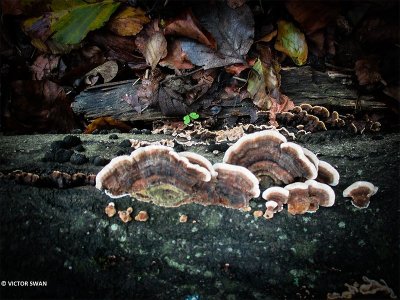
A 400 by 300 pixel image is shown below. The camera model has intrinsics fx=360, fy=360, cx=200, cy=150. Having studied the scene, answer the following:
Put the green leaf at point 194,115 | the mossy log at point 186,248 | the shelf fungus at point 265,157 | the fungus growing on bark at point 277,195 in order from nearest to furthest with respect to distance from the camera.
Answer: the mossy log at point 186,248 → the fungus growing on bark at point 277,195 → the shelf fungus at point 265,157 → the green leaf at point 194,115

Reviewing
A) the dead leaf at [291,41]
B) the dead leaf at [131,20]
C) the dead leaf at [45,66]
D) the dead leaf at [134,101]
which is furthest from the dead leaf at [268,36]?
the dead leaf at [45,66]

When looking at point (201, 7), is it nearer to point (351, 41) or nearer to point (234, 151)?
point (351, 41)

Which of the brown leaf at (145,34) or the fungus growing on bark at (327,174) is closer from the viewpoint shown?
the fungus growing on bark at (327,174)

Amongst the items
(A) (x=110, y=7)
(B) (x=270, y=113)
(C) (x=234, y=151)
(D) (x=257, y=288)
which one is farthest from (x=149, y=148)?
(A) (x=110, y=7)

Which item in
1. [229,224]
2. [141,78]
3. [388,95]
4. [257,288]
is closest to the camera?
[257,288]

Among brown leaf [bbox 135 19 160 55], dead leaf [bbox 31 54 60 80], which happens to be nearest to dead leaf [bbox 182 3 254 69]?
brown leaf [bbox 135 19 160 55]

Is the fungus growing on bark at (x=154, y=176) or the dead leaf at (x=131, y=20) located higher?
the dead leaf at (x=131, y=20)

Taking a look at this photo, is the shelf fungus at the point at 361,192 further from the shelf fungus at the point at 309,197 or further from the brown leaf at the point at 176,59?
the brown leaf at the point at 176,59

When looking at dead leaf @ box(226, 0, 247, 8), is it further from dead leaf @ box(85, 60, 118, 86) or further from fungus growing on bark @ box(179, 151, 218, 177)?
fungus growing on bark @ box(179, 151, 218, 177)
